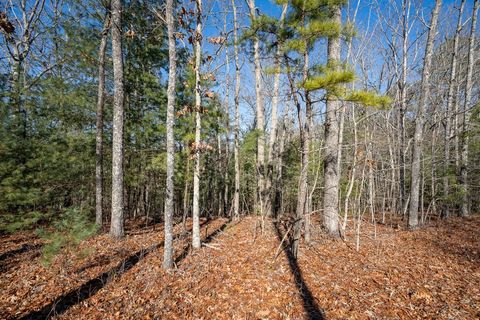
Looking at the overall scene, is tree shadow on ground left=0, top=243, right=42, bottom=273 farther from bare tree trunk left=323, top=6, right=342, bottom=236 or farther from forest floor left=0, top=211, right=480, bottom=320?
bare tree trunk left=323, top=6, right=342, bottom=236

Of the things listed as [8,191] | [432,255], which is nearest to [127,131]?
[8,191]

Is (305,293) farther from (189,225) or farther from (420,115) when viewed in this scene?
(420,115)

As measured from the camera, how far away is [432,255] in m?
5.99

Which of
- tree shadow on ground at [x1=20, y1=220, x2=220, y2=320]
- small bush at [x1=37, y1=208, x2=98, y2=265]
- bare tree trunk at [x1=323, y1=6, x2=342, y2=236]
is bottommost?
tree shadow on ground at [x1=20, y1=220, x2=220, y2=320]

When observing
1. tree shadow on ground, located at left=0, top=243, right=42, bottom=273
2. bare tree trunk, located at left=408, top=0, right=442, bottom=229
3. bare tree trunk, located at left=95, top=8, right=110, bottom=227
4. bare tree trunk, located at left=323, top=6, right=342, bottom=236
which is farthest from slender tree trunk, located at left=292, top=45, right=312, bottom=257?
bare tree trunk, located at left=95, top=8, right=110, bottom=227

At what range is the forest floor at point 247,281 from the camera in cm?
371

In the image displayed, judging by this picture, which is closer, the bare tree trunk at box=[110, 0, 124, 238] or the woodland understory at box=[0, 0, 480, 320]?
the woodland understory at box=[0, 0, 480, 320]

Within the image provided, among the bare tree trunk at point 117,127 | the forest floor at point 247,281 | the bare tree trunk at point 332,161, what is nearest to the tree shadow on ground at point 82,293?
the forest floor at point 247,281

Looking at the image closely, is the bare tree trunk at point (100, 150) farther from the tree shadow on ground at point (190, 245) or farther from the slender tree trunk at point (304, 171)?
the slender tree trunk at point (304, 171)

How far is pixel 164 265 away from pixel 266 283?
2304 millimetres

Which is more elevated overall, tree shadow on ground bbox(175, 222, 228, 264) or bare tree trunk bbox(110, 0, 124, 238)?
bare tree trunk bbox(110, 0, 124, 238)

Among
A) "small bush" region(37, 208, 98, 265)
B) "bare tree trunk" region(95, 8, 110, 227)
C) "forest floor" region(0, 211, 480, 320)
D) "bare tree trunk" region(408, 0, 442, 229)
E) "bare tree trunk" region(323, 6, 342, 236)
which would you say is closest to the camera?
"forest floor" region(0, 211, 480, 320)

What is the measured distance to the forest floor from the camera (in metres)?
3.71

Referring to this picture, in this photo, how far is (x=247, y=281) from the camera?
4.57 m
